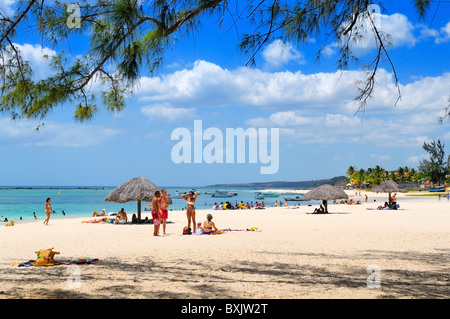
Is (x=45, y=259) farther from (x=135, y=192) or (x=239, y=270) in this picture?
(x=135, y=192)

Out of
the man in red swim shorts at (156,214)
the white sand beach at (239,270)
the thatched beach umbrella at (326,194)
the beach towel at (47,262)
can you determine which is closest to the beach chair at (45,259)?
the beach towel at (47,262)

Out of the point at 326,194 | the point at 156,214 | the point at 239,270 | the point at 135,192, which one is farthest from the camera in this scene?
the point at 326,194

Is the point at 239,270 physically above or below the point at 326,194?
below

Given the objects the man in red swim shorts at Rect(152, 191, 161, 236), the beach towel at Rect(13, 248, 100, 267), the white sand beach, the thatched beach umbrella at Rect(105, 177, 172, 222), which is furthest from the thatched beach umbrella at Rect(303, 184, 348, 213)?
the beach towel at Rect(13, 248, 100, 267)

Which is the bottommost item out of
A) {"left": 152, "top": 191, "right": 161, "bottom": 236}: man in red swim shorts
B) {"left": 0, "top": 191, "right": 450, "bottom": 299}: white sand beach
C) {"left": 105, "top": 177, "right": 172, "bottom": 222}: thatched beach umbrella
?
{"left": 0, "top": 191, "right": 450, "bottom": 299}: white sand beach

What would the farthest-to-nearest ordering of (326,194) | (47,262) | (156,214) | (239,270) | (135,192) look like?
(326,194) < (135,192) < (156,214) < (47,262) < (239,270)

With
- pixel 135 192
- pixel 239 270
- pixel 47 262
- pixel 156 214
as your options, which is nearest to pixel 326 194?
pixel 135 192

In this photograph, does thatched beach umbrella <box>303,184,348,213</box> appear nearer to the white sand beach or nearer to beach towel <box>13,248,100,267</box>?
the white sand beach

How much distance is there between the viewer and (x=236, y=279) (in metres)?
5.71

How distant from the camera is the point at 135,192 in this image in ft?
53.9

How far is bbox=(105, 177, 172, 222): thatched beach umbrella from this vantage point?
53.5 feet
